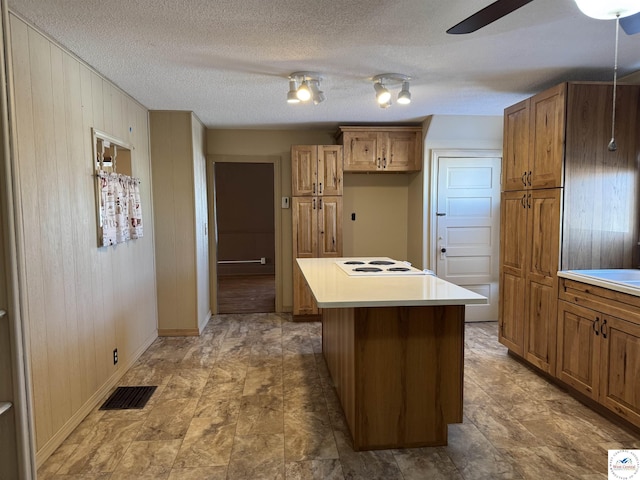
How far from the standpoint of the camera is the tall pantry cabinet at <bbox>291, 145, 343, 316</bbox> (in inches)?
184

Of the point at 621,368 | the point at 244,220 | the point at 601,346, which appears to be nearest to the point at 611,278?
the point at 601,346

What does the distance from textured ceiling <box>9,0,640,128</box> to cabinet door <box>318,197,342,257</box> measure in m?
1.34

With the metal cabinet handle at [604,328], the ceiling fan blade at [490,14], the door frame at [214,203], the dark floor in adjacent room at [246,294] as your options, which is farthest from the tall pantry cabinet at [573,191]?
the dark floor in adjacent room at [246,294]

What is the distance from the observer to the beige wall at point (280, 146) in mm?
4973

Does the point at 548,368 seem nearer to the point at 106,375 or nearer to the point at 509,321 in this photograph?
the point at 509,321

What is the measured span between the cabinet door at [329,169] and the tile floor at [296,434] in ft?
6.90

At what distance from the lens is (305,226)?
4746 mm

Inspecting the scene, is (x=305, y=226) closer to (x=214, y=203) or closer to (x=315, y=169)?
(x=315, y=169)

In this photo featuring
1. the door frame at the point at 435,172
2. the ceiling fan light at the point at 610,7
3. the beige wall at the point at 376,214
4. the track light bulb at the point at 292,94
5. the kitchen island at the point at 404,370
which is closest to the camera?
the ceiling fan light at the point at 610,7

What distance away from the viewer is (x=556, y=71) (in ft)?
9.57

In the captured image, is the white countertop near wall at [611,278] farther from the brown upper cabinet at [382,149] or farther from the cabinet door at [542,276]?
the brown upper cabinet at [382,149]

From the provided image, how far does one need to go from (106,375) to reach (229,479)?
4.99 ft

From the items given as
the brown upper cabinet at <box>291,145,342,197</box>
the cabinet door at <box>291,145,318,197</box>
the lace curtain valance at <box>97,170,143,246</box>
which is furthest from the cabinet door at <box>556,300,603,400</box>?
the lace curtain valance at <box>97,170,143,246</box>

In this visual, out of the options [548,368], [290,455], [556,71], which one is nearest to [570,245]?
[548,368]
